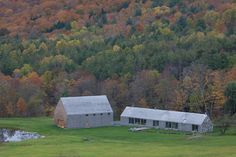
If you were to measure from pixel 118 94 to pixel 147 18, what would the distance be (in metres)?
56.2

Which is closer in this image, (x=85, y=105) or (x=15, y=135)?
(x=15, y=135)

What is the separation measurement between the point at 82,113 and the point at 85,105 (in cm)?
187

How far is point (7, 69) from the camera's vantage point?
383 ft

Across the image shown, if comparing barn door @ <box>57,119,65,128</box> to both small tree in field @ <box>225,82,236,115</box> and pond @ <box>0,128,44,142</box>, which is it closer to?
pond @ <box>0,128,44,142</box>

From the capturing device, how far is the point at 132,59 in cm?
10800

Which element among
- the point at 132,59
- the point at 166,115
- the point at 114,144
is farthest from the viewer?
the point at 132,59

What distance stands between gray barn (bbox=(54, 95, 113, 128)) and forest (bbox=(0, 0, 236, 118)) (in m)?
8.63

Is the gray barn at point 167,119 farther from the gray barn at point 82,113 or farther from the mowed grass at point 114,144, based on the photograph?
the mowed grass at point 114,144

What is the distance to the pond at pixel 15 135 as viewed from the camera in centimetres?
7531

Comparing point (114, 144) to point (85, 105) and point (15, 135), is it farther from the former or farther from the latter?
point (85, 105)

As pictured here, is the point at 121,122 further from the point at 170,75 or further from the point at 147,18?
the point at 147,18

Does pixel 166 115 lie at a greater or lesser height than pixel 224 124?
greater

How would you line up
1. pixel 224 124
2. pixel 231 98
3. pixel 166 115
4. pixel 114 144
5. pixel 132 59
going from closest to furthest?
pixel 114 144 → pixel 224 124 → pixel 166 115 → pixel 231 98 → pixel 132 59

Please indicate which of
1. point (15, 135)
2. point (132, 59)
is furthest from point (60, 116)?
point (132, 59)
